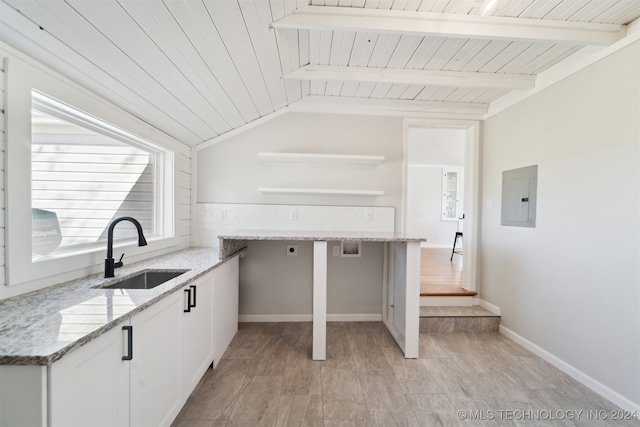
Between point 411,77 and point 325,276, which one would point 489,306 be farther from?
point 411,77

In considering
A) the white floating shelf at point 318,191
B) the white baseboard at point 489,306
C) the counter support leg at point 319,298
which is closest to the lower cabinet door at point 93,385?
the counter support leg at point 319,298

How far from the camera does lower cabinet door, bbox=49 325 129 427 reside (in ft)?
2.42

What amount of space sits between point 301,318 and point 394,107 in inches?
102

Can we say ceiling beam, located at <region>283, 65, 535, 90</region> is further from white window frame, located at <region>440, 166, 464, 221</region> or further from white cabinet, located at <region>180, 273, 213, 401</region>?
A: white window frame, located at <region>440, 166, 464, 221</region>

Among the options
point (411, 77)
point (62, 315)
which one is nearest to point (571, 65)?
point (411, 77)

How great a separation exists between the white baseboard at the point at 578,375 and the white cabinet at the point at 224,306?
2699mm

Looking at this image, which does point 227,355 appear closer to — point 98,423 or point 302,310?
point 302,310

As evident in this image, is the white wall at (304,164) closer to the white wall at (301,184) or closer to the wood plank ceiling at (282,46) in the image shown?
the white wall at (301,184)

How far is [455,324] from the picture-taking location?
8.43 feet

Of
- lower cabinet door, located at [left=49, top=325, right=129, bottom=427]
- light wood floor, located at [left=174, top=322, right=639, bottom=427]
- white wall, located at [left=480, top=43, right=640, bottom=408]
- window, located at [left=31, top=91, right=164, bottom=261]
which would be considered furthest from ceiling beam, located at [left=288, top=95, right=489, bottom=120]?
lower cabinet door, located at [left=49, top=325, right=129, bottom=427]

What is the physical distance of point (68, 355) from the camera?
2.50 feet

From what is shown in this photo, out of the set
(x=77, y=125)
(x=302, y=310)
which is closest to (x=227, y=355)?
(x=302, y=310)

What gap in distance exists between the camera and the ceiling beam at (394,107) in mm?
2711

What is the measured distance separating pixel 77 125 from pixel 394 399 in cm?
268
